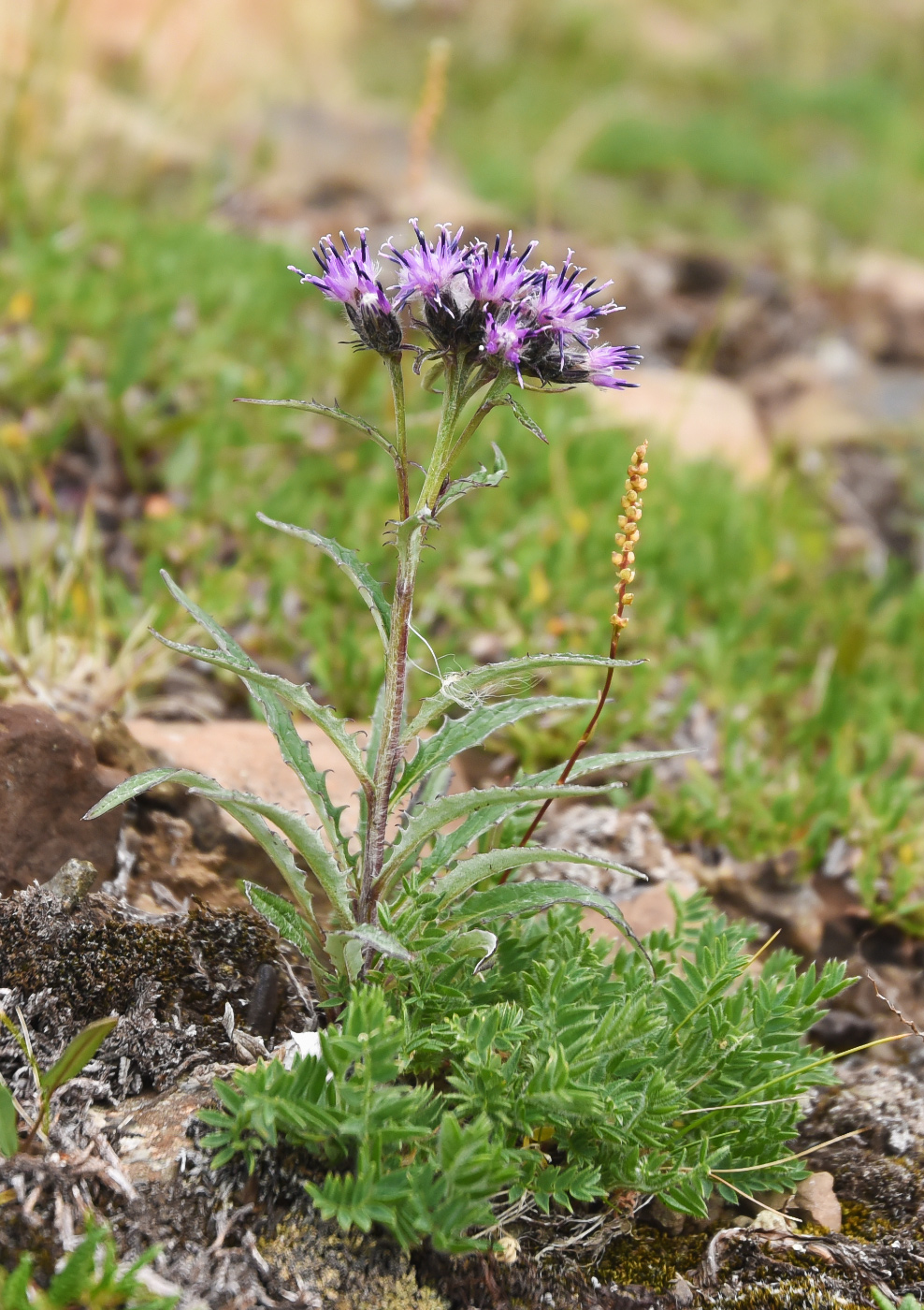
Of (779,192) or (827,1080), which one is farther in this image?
(779,192)

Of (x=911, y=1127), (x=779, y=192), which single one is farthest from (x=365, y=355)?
(x=779, y=192)

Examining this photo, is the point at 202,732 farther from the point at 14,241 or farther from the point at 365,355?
the point at 14,241

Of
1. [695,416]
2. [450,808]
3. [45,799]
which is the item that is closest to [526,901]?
[450,808]

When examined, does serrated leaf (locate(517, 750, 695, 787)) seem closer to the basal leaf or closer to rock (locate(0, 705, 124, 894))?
the basal leaf

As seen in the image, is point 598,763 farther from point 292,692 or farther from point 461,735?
point 292,692

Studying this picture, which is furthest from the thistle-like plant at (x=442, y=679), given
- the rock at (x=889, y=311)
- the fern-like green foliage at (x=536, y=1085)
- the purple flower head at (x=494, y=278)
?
the rock at (x=889, y=311)

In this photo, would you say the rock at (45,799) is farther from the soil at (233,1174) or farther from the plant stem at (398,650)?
the plant stem at (398,650)
